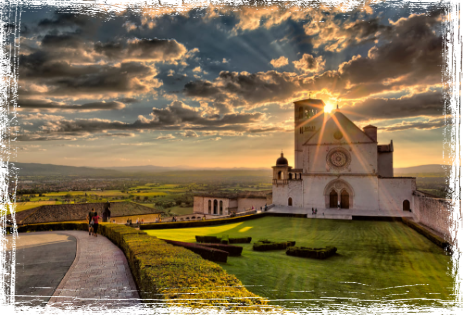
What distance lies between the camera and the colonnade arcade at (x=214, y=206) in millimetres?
58625

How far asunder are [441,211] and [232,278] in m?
24.9

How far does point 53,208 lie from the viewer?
41875mm

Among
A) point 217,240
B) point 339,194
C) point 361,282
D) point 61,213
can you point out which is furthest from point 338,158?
point 61,213

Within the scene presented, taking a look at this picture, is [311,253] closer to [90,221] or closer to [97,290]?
[97,290]

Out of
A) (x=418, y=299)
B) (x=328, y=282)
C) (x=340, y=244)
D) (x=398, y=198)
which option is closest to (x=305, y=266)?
(x=328, y=282)

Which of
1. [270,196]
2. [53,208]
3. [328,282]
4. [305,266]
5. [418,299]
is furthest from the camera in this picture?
[270,196]

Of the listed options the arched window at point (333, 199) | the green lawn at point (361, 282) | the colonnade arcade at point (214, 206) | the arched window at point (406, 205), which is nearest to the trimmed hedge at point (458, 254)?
the green lawn at point (361, 282)

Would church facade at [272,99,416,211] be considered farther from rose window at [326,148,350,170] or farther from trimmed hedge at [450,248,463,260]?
trimmed hedge at [450,248,463,260]

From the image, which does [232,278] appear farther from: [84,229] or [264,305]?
[84,229]

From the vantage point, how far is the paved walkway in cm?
Answer: 710

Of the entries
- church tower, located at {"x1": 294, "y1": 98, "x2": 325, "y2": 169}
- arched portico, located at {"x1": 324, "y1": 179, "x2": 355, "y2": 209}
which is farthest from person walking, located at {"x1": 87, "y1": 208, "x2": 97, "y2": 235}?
church tower, located at {"x1": 294, "y1": 98, "x2": 325, "y2": 169}

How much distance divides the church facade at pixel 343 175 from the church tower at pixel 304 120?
215 inches

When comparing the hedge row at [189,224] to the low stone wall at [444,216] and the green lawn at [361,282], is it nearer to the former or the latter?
the green lawn at [361,282]

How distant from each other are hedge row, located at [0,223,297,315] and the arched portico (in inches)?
1521
